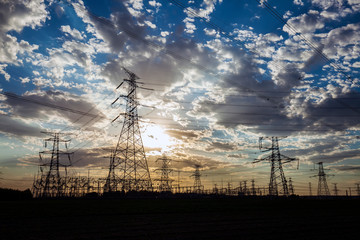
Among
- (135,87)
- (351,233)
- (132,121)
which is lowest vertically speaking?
(351,233)

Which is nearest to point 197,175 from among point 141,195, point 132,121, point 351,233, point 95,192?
point 95,192

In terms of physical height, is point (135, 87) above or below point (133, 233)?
above

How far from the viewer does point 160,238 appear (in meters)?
5.18

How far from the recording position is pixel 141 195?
46375mm

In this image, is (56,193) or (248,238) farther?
(56,193)

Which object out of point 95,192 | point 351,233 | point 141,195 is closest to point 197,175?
point 95,192

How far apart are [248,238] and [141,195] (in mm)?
43853

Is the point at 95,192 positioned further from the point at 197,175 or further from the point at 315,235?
the point at 315,235

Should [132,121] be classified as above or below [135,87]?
below

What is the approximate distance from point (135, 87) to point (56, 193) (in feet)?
143

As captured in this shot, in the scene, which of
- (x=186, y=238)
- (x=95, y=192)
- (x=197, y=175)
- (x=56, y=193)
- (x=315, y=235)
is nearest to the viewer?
(x=186, y=238)

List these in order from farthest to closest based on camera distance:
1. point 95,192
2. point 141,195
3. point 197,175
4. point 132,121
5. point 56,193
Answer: point 197,175 → point 95,192 → point 56,193 → point 141,195 → point 132,121

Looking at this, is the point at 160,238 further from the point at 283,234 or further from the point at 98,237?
the point at 283,234

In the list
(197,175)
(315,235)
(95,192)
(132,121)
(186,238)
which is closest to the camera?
(186,238)
